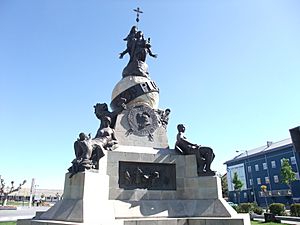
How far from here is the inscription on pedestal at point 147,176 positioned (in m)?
10.3

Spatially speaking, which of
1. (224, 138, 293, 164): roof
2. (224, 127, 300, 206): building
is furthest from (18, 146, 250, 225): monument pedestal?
(224, 138, 293, 164): roof

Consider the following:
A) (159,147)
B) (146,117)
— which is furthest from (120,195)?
(146,117)

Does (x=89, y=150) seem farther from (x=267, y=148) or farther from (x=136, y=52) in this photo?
(x=267, y=148)

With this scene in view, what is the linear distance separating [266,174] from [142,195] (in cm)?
5110

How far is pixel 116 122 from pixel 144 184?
125 inches

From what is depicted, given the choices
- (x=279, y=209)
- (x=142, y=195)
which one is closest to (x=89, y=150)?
(x=142, y=195)

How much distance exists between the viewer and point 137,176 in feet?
34.4

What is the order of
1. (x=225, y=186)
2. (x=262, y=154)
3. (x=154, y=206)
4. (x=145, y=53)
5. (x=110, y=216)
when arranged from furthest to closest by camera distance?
(x=225, y=186), (x=262, y=154), (x=145, y=53), (x=154, y=206), (x=110, y=216)

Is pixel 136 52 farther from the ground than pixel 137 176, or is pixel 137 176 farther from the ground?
pixel 136 52

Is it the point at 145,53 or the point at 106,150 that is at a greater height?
the point at 145,53

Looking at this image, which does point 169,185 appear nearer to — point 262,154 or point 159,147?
point 159,147

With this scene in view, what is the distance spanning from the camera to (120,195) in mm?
9906

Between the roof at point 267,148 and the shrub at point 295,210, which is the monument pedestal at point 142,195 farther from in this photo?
the roof at point 267,148

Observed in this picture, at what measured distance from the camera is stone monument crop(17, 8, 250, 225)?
28.5 feet
